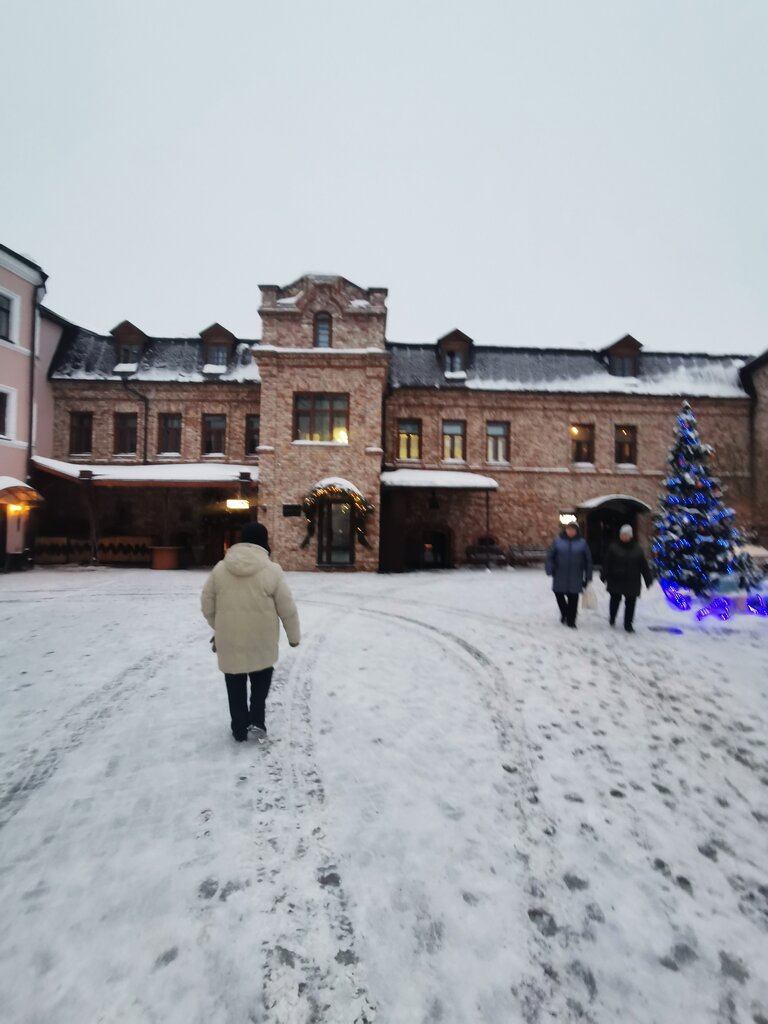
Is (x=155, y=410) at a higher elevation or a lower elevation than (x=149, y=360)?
lower

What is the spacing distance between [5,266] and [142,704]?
60.3ft

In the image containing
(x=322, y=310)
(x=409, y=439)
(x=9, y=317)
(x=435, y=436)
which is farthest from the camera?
(x=409, y=439)

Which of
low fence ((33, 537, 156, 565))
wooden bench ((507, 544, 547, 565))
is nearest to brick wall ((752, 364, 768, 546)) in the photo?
wooden bench ((507, 544, 547, 565))

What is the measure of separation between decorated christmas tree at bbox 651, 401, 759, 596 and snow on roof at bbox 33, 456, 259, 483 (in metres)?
13.4

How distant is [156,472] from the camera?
17.6 m

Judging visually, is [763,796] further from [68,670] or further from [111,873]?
[68,670]

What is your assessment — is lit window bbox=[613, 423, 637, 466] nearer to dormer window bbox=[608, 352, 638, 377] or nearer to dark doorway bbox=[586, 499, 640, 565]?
dark doorway bbox=[586, 499, 640, 565]

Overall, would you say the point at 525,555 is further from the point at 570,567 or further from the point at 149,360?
the point at 149,360

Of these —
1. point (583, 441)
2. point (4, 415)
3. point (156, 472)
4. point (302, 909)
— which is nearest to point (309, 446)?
point (156, 472)

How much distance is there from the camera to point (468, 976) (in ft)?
6.82

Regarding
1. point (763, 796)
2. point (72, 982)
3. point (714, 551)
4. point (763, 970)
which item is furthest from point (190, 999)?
point (714, 551)

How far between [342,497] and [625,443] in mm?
12535

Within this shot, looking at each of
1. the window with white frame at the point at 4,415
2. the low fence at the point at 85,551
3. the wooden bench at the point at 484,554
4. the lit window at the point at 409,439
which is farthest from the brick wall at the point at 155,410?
the wooden bench at the point at 484,554

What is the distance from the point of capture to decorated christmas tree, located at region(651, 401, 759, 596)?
12.9 metres
